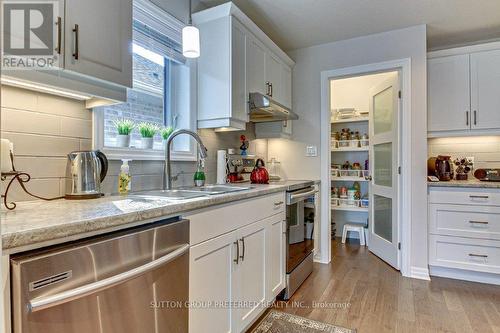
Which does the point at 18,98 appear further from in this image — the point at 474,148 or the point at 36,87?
the point at 474,148

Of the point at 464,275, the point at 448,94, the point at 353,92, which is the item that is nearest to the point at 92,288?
the point at 464,275

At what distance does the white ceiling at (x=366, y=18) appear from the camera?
2.41 meters

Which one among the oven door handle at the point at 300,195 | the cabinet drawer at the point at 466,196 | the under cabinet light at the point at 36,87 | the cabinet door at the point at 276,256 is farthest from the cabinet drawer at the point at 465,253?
the under cabinet light at the point at 36,87

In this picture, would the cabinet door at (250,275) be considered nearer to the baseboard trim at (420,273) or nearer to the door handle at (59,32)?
the door handle at (59,32)

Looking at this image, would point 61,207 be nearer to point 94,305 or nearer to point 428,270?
point 94,305

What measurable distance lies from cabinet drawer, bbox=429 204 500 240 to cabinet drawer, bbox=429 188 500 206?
40 mm

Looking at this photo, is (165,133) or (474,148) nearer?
(165,133)

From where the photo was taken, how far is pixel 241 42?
91.0 inches

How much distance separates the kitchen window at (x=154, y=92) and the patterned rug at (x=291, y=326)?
1.31m

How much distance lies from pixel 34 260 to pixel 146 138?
1235 millimetres

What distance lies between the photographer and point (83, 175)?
135 centimetres

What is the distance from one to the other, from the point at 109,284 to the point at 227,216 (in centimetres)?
73

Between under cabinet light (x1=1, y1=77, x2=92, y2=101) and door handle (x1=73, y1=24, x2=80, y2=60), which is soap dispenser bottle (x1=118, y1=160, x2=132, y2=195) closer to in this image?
under cabinet light (x1=1, y1=77, x2=92, y2=101)

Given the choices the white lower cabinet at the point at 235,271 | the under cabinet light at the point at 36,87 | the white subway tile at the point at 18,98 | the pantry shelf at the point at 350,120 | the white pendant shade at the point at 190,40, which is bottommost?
the white lower cabinet at the point at 235,271
